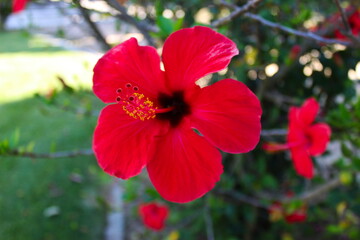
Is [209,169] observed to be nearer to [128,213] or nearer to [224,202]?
[224,202]

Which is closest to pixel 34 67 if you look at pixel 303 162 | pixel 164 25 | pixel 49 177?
pixel 49 177

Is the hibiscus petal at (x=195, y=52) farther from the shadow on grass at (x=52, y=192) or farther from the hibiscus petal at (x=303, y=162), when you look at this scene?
the shadow on grass at (x=52, y=192)

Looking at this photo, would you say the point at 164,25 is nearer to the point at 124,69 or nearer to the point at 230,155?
the point at 124,69

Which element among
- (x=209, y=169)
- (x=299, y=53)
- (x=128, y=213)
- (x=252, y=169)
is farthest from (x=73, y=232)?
(x=209, y=169)

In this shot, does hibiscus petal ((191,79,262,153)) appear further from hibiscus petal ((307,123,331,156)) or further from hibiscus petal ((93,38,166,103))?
hibiscus petal ((307,123,331,156))

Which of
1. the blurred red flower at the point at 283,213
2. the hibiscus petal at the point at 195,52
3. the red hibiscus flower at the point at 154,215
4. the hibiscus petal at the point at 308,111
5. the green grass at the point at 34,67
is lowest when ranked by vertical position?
the green grass at the point at 34,67

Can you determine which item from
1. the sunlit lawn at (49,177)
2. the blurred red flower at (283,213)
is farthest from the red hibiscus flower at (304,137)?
the sunlit lawn at (49,177)
